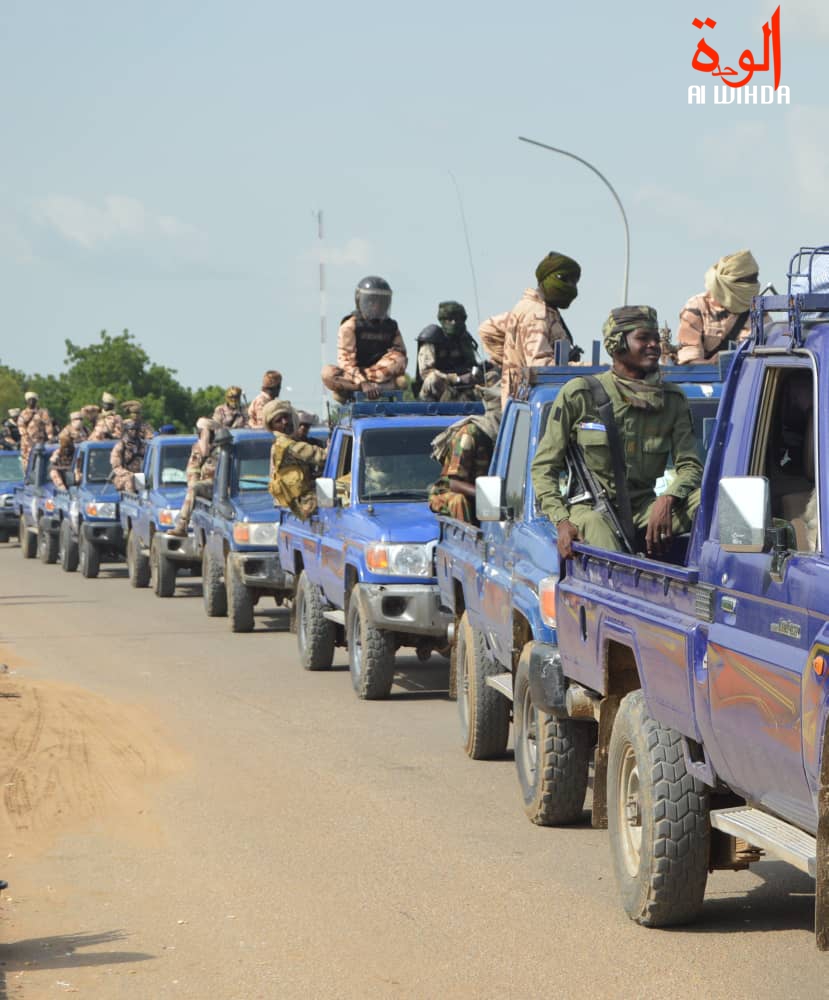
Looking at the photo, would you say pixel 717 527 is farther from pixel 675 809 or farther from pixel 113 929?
pixel 113 929

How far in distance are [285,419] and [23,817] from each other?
292 inches

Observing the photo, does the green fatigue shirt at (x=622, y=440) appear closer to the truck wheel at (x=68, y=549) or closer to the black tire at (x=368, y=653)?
the black tire at (x=368, y=653)

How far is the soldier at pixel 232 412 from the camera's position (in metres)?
24.9

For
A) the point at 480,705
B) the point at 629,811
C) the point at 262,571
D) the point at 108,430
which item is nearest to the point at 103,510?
the point at 108,430

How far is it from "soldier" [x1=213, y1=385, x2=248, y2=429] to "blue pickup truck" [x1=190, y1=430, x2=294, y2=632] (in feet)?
12.1

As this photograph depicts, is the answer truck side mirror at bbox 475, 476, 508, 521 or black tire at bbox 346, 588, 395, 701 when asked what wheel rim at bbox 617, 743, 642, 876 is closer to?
truck side mirror at bbox 475, 476, 508, 521

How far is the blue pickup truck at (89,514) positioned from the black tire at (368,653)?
13913 millimetres

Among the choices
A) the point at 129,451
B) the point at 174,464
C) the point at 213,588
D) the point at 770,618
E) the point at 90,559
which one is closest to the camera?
the point at 770,618

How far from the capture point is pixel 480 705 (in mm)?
10734

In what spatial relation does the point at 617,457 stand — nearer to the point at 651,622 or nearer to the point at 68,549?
the point at 651,622

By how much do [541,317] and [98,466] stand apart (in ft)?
58.8

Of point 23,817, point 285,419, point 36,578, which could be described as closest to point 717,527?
point 23,817

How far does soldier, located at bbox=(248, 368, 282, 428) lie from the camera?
69.5ft

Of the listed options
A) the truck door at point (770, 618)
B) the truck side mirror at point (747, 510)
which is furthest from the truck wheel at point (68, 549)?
the truck side mirror at point (747, 510)
